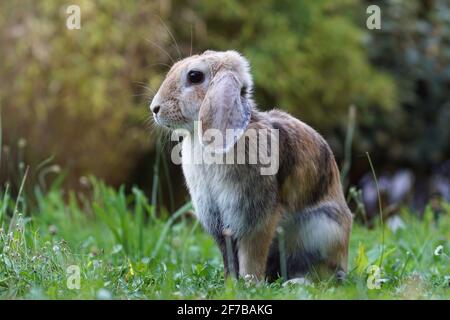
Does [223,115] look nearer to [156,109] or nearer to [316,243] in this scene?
[156,109]

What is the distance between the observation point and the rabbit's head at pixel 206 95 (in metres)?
3.75

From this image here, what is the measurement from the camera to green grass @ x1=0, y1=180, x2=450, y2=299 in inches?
135

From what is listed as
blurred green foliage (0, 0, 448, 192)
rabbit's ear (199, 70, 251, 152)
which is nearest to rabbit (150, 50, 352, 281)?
rabbit's ear (199, 70, 251, 152)

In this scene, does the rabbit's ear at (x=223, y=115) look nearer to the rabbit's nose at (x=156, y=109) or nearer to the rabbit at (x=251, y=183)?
the rabbit at (x=251, y=183)

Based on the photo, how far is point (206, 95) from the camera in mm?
3848

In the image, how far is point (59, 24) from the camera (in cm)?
903

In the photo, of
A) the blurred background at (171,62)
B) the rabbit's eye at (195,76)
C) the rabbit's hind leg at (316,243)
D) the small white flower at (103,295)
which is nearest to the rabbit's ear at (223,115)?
the rabbit's eye at (195,76)

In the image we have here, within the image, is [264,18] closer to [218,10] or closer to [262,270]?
[218,10]

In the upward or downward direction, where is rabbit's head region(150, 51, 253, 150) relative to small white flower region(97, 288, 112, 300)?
upward

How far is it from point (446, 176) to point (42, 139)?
5.95m

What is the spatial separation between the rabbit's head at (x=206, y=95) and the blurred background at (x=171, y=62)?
13.9 ft

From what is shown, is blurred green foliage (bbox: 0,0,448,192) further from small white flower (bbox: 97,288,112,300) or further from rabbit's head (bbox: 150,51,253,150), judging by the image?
small white flower (bbox: 97,288,112,300)
